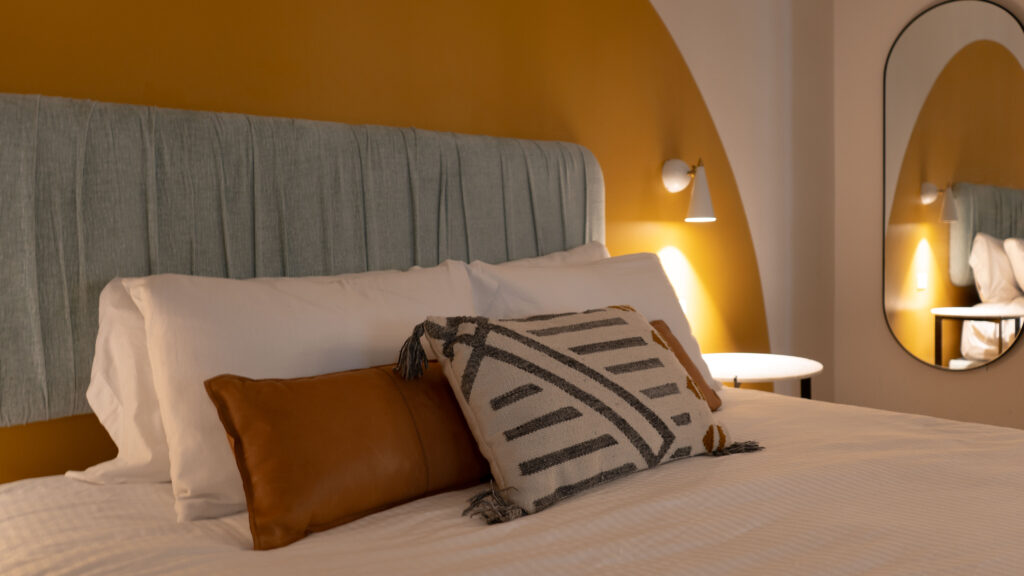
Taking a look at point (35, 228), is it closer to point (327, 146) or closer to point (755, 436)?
point (327, 146)

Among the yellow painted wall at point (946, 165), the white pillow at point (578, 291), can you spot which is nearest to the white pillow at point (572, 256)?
the white pillow at point (578, 291)

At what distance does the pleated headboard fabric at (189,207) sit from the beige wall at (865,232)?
6.07 feet

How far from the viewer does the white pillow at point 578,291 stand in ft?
5.96

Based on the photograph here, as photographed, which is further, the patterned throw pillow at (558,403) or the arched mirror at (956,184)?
the arched mirror at (956,184)

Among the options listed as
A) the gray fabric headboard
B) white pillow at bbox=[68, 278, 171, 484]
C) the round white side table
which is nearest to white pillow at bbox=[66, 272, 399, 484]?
white pillow at bbox=[68, 278, 171, 484]

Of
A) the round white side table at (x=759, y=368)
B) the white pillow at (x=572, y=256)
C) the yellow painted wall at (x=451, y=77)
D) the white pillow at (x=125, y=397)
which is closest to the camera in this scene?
the white pillow at (x=125, y=397)

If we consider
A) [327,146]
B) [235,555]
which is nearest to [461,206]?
[327,146]

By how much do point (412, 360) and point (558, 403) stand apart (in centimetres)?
27

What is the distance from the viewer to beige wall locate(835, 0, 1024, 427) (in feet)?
10.2

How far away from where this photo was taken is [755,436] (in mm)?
1632

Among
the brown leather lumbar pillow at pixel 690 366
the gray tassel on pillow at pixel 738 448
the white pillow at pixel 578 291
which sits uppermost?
the white pillow at pixel 578 291

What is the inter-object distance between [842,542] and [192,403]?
104 centimetres

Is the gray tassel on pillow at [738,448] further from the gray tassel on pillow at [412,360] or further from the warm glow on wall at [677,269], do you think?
the warm glow on wall at [677,269]

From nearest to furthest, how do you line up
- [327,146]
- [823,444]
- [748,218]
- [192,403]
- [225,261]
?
[192,403]
[823,444]
[225,261]
[327,146]
[748,218]
